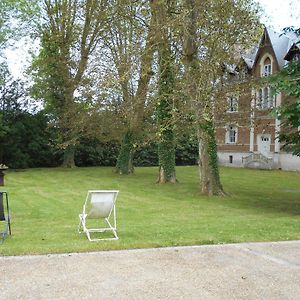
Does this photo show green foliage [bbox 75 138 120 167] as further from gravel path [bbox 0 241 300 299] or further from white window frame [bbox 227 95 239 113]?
gravel path [bbox 0 241 300 299]

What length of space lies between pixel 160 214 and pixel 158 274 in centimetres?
773

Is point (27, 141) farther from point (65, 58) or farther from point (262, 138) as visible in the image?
point (262, 138)

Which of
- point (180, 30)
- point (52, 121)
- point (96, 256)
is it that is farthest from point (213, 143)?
point (52, 121)

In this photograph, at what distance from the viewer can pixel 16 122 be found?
3759cm

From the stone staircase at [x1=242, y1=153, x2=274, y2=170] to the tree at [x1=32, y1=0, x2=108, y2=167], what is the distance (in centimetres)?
1520

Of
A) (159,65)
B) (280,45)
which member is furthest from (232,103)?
(280,45)

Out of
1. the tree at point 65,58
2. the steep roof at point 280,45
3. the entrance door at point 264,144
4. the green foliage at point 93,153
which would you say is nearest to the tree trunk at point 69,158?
the green foliage at point 93,153

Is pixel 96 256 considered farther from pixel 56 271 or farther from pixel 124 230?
pixel 124 230

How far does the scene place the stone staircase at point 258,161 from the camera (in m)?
37.0

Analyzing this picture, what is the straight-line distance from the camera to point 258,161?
125 feet

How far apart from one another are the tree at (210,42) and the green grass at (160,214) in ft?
11.2

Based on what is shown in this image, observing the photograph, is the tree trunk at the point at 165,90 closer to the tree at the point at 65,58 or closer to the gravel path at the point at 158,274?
the tree at the point at 65,58

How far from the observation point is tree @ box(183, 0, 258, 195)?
16125 mm

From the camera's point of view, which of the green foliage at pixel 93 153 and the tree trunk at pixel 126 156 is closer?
the tree trunk at pixel 126 156
